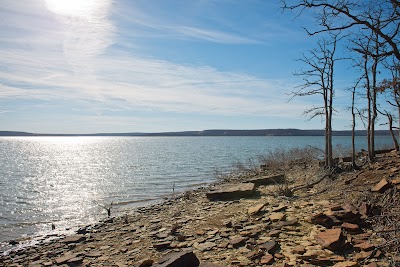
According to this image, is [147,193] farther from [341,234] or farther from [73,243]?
[341,234]

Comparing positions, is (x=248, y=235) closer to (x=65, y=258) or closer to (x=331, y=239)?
(x=331, y=239)

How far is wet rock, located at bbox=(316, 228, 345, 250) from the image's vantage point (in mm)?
5996

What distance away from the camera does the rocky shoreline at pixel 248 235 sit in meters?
6.02

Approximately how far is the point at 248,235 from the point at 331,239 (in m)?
2.06

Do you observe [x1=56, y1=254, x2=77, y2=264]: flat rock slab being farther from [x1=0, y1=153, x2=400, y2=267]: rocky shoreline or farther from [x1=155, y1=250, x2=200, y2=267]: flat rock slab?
[x1=155, y1=250, x2=200, y2=267]: flat rock slab

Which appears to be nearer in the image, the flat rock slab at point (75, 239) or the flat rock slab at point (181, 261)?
the flat rock slab at point (181, 261)

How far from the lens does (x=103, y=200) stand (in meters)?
19.4

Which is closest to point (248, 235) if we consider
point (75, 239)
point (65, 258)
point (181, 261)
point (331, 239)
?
point (331, 239)

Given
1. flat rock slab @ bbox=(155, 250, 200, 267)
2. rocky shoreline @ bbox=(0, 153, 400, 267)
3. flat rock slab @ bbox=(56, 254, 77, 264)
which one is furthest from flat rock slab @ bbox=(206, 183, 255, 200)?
flat rock slab @ bbox=(155, 250, 200, 267)

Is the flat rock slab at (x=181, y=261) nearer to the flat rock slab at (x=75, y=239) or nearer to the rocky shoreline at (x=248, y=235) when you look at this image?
the rocky shoreline at (x=248, y=235)

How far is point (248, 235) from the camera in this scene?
7574 mm

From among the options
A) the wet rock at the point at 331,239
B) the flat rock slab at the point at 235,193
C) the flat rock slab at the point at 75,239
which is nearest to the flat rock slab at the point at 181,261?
the wet rock at the point at 331,239

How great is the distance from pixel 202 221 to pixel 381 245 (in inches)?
219

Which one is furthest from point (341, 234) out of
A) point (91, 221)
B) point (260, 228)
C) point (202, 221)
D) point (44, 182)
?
point (44, 182)
